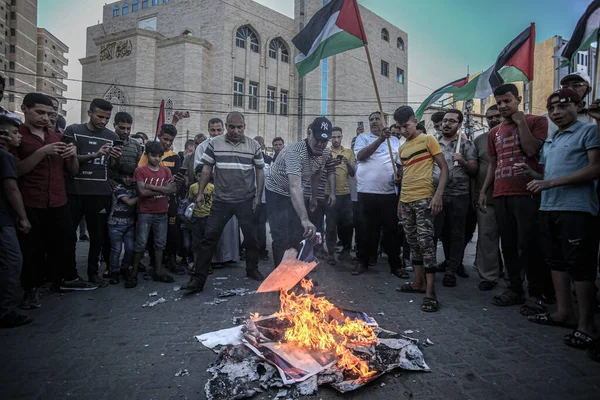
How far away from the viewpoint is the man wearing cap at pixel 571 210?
10.5 ft

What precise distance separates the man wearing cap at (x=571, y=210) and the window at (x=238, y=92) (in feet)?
94.1

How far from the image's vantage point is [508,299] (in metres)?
4.25

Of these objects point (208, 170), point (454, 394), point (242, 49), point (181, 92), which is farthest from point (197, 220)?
point (242, 49)

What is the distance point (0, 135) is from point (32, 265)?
4.98 ft

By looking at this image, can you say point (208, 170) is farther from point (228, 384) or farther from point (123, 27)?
point (123, 27)

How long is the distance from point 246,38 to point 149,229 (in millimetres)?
29432

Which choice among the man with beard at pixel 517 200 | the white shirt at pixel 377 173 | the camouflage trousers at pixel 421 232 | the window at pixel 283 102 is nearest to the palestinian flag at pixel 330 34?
the white shirt at pixel 377 173

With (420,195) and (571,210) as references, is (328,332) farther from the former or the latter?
(571,210)

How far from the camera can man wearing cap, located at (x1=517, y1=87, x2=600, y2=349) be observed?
3193 millimetres

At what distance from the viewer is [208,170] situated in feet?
16.7

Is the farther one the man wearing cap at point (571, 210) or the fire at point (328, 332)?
the man wearing cap at point (571, 210)

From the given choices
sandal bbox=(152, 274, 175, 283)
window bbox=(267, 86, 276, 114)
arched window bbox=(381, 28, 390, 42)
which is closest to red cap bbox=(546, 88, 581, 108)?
sandal bbox=(152, 274, 175, 283)

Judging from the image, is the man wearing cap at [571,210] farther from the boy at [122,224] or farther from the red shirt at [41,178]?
the red shirt at [41,178]

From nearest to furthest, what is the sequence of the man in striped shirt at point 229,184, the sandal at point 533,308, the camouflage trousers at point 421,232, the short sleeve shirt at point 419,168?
the sandal at point 533,308 < the camouflage trousers at point 421,232 < the short sleeve shirt at point 419,168 < the man in striped shirt at point 229,184
